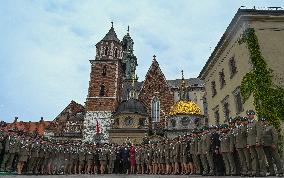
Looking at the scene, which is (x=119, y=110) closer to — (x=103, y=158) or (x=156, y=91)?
(x=156, y=91)

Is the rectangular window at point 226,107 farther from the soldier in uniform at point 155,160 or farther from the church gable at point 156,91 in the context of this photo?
the church gable at point 156,91

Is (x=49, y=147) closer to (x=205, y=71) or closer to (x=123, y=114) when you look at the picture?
(x=205, y=71)

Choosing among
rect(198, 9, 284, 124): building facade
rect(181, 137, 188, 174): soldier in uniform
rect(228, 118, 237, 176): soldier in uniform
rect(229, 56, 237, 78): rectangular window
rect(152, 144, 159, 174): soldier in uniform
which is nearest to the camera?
rect(228, 118, 237, 176): soldier in uniform

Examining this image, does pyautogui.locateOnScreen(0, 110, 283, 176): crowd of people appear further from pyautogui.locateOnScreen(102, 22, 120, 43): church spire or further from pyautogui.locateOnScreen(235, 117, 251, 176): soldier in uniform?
pyautogui.locateOnScreen(102, 22, 120, 43): church spire

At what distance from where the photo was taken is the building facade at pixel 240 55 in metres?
19.8

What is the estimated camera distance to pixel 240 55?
69.2 ft

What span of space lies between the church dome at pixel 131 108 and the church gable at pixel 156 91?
3297 millimetres

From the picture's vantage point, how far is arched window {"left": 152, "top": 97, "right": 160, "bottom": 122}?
48.3 m

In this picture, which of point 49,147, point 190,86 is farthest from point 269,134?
point 190,86

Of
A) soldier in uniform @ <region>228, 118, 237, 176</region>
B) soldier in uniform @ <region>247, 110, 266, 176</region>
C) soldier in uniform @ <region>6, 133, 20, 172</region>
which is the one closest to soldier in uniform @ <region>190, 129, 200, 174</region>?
soldier in uniform @ <region>228, 118, 237, 176</region>

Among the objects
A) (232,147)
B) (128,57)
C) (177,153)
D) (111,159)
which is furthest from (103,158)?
(128,57)

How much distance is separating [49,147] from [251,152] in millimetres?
10712

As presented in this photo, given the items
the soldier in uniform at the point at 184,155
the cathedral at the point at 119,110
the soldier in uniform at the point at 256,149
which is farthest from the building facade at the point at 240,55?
the cathedral at the point at 119,110

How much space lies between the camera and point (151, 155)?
17.8m
